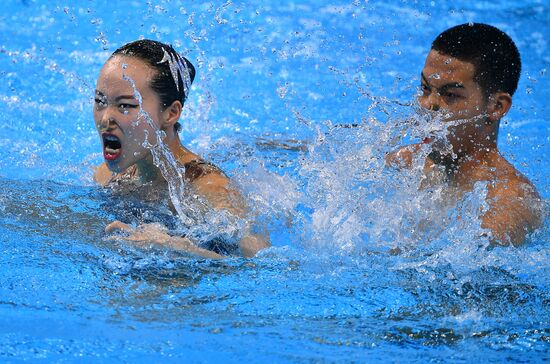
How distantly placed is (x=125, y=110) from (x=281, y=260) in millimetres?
772

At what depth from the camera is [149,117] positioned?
3.05 m

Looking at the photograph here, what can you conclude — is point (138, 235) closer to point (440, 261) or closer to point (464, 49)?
point (440, 261)

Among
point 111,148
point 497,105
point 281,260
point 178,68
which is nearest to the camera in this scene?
point 281,260

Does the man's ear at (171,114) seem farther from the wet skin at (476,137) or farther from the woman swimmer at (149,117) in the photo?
the wet skin at (476,137)

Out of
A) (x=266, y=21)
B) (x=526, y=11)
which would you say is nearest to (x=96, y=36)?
(x=266, y=21)

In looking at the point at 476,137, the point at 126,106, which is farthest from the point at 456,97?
the point at 126,106

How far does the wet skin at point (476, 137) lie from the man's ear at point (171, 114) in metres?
0.93

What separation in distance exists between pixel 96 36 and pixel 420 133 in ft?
11.3

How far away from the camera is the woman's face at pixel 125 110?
3.00 m

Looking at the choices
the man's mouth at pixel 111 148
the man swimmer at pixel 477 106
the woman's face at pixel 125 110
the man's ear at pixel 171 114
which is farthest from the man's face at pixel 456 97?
the man's mouth at pixel 111 148

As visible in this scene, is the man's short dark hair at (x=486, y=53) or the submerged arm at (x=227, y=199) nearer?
the submerged arm at (x=227, y=199)

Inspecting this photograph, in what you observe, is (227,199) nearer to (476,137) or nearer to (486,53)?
(476,137)

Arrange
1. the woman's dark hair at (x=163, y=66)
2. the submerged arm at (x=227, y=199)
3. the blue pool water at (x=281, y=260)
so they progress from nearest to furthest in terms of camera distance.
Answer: the blue pool water at (x=281, y=260) → the submerged arm at (x=227, y=199) → the woman's dark hair at (x=163, y=66)

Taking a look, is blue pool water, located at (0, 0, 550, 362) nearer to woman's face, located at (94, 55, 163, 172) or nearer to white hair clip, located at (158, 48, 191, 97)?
woman's face, located at (94, 55, 163, 172)
